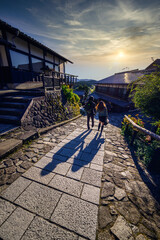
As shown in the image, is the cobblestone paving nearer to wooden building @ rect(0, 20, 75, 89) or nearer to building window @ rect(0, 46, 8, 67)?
wooden building @ rect(0, 20, 75, 89)

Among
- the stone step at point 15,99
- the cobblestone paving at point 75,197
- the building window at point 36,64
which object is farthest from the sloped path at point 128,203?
the building window at point 36,64

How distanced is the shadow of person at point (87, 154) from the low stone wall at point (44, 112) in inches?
114

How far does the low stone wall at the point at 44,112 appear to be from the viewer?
4.79m

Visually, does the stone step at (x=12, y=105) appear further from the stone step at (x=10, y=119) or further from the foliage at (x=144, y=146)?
the foliage at (x=144, y=146)

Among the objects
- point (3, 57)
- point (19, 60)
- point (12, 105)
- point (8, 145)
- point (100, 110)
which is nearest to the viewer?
point (8, 145)

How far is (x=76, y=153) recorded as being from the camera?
3617mm

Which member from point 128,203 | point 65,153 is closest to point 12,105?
point 65,153

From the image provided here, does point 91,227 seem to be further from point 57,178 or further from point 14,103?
point 14,103

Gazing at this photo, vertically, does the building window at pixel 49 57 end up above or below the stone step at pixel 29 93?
above

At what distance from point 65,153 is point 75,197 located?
161 centimetres

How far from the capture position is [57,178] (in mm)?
2484

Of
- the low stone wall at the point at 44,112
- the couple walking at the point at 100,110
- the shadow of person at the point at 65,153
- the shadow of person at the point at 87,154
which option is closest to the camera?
the shadow of person at the point at 65,153

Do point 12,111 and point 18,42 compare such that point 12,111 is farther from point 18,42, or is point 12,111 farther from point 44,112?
point 18,42

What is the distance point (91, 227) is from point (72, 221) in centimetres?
A: 34
